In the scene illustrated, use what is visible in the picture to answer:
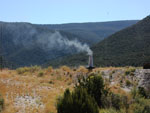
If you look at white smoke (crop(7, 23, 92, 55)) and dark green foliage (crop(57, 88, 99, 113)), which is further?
white smoke (crop(7, 23, 92, 55))

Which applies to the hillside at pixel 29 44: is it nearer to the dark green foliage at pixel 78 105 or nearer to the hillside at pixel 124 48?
the hillside at pixel 124 48

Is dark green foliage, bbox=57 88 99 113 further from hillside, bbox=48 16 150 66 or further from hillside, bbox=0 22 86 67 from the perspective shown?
hillside, bbox=0 22 86 67

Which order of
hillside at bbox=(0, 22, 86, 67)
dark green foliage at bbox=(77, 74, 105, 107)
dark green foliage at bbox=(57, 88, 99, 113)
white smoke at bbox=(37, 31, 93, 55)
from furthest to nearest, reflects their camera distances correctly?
white smoke at bbox=(37, 31, 93, 55) < hillside at bbox=(0, 22, 86, 67) < dark green foliage at bbox=(77, 74, 105, 107) < dark green foliage at bbox=(57, 88, 99, 113)

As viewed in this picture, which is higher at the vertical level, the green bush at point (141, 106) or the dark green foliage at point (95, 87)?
A: the dark green foliage at point (95, 87)

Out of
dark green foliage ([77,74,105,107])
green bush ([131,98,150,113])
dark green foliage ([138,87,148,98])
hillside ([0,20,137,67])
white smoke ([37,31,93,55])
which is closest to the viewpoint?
green bush ([131,98,150,113])

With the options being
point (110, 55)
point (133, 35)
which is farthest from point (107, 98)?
point (133, 35)

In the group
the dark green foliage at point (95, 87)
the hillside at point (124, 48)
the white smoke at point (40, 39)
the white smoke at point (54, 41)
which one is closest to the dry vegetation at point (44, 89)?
the dark green foliage at point (95, 87)

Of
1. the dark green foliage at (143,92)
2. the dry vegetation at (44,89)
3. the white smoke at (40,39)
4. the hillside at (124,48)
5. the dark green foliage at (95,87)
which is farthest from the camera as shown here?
the white smoke at (40,39)

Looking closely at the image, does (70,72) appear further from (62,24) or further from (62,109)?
(62,24)

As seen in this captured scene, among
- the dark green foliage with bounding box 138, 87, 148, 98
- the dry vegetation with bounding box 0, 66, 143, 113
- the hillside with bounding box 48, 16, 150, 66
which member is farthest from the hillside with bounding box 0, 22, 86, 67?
the dark green foliage with bounding box 138, 87, 148, 98

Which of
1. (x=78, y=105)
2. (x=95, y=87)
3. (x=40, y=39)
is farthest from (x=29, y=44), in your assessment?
(x=78, y=105)

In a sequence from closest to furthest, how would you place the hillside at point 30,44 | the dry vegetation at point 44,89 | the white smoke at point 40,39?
the dry vegetation at point 44,89 → the hillside at point 30,44 → the white smoke at point 40,39

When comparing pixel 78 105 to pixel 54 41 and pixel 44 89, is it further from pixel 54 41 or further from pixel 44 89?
pixel 54 41

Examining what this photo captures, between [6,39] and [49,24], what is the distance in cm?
Answer: 6603
